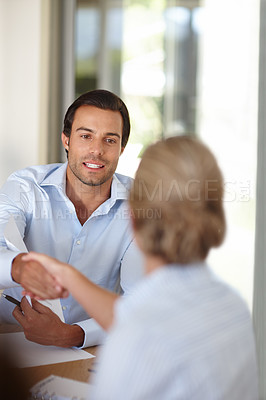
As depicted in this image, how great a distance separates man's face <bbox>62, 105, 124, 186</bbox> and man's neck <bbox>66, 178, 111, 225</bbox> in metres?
0.03

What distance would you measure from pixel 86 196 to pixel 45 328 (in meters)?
0.69

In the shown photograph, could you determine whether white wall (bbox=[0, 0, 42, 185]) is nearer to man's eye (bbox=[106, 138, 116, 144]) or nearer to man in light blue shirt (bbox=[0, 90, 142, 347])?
man in light blue shirt (bbox=[0, 90, 142, 347])

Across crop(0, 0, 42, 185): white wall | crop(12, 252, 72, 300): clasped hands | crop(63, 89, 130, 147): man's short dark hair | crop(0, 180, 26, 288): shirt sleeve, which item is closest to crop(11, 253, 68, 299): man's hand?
crop(12, 252, 72, 300): clasped hands

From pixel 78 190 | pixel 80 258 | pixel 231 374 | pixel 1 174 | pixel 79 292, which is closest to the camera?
pixel 231 374

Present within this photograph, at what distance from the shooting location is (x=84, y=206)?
1.86m

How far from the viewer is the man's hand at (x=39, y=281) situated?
1039 mm

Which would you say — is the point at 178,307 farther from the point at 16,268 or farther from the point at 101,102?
the point at 101,102

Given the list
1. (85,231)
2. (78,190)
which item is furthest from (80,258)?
(78,190)

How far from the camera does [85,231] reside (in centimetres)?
176

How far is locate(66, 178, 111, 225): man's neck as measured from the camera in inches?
72.8

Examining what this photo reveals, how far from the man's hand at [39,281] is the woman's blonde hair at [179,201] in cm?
28

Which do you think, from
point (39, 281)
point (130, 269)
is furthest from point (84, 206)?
point (39, 281)

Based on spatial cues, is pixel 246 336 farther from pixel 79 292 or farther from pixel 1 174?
pixel 1 174

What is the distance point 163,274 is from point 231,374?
187 mm
